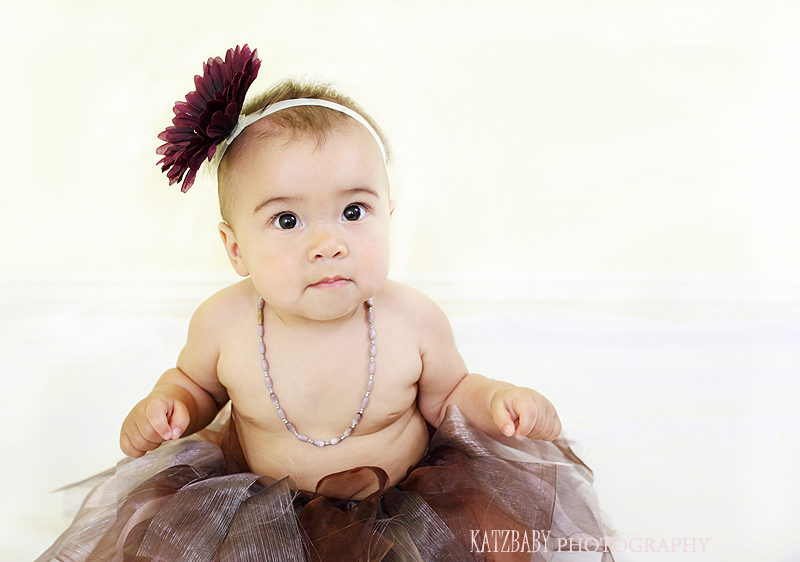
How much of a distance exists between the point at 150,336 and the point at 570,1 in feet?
4.03

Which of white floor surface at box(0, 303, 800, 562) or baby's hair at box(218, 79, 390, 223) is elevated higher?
baby's hair at box(218, 79, 390, 223)

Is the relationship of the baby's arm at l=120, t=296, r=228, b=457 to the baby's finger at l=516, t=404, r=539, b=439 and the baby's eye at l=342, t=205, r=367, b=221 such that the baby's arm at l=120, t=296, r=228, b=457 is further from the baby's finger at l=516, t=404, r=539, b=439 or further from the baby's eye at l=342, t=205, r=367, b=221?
the baby's finger at l=516, t=404, r=539, b=439

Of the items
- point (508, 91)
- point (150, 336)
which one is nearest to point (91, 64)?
point (150, 336)

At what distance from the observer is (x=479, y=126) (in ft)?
5.46

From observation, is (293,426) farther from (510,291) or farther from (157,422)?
(510,291)

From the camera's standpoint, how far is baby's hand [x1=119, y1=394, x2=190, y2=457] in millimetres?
795

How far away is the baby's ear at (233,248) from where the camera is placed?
0.85 m

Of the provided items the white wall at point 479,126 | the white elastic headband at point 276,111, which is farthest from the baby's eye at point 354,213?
the white wall at point 479,126

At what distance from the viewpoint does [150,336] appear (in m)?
1.41

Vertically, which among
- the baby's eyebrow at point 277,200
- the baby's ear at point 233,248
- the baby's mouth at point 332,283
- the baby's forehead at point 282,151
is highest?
the baby's forehead at point 282,151

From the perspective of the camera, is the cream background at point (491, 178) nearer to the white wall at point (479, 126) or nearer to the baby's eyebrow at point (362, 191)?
the white wall at point (479, 126)

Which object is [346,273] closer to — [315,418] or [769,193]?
[315,418]

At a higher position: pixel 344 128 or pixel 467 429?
pixel 344 128

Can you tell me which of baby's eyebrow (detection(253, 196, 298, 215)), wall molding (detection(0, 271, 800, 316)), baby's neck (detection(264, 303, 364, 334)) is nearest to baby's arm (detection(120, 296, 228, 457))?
baby's neck (detection(264, 303, 364, 334))
